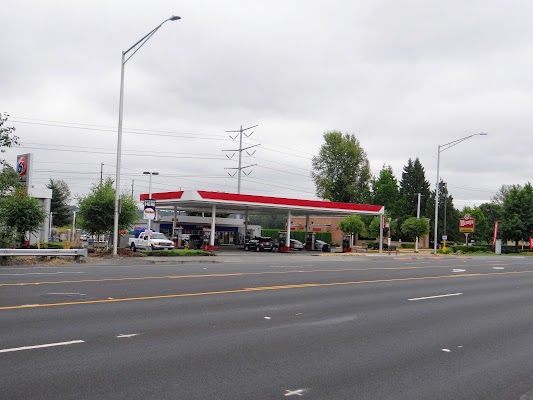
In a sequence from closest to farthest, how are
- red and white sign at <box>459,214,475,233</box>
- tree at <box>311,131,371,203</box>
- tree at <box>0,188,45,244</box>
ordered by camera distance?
tree at <box>0,188,45,244</box>
red and white sign at <box>459,214,475,233</box>
tree at <box>311,131,371,203</box>

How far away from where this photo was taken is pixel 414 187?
99.1 metres

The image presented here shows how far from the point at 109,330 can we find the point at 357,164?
84.5 meters

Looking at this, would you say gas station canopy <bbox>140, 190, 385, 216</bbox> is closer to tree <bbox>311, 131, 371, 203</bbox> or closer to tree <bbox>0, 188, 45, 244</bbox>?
tree <bbox>0, 188, 45, 244</bbox>

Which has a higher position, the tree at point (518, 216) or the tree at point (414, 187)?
the tree at point (414, 187)

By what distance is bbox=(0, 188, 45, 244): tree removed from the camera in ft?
93.1

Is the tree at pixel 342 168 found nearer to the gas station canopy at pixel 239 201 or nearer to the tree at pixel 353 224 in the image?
the tree at pixel 353 224

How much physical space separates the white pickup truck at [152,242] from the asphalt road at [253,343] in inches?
911

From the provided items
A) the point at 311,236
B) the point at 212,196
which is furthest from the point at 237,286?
the point at 311,236

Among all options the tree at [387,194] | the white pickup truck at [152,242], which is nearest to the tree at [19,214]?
the white pickup truck at [152,242]

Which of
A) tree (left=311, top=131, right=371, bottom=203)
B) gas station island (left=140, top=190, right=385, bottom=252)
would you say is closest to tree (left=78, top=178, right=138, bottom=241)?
gas station island (left=140, top=190, right=385, bottom=252)

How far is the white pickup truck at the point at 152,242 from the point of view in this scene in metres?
39.0

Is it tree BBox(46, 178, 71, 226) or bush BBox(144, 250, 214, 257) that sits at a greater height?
tree BBox(46, 178, 71, 226)

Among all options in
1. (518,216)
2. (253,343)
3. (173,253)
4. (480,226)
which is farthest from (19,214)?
(480,226)

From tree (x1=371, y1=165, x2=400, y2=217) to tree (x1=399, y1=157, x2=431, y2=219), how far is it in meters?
3.08
